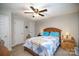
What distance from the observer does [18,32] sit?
7.03 ft

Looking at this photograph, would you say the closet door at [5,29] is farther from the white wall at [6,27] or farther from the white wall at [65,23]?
the white wall at [65,23]

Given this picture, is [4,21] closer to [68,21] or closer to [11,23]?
[11,23]

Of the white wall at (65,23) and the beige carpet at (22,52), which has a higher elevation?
the white wall at (65,23)

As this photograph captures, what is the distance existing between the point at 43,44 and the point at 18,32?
1.70 ft

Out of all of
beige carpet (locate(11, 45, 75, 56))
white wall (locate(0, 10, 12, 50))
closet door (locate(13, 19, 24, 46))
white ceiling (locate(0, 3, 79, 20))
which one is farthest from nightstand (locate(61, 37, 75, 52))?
white wall (locate(0, 10, 12, 50))

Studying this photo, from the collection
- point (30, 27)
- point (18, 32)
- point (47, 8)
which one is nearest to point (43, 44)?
point (30, 27)

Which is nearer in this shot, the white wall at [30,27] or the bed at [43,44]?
the bed at [43,44]

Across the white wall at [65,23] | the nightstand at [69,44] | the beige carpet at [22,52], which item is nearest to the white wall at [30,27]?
the white wall at [65,23]

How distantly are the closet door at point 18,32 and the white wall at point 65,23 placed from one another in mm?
294

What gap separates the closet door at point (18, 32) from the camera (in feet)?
6.95

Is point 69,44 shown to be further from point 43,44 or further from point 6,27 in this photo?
point 6,27

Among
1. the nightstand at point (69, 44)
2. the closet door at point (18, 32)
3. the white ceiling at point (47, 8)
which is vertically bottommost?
the nightstand at point (69, 44)

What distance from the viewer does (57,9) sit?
2.14 meters

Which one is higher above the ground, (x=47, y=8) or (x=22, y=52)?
(x=47, y=8)
